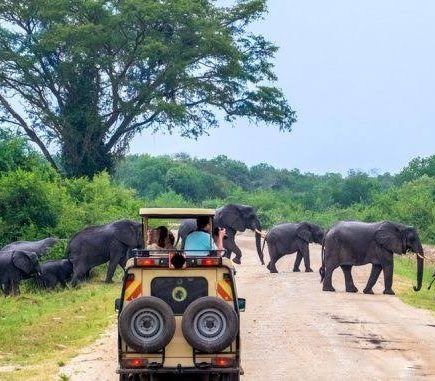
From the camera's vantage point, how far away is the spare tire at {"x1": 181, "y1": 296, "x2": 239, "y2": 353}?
42.1ft

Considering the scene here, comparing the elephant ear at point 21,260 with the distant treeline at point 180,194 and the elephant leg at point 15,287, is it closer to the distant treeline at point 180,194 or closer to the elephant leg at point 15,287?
the elephant leg at point 15,287

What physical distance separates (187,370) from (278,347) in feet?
15.6

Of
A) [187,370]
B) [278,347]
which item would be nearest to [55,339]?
[278,347]

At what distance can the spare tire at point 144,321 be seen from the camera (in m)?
12.9

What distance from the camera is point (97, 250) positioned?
103 feet

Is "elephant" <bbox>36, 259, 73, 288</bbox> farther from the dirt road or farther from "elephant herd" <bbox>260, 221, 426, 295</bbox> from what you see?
"elephant herd" <bbox>260, 221, 426, 295</bbox>

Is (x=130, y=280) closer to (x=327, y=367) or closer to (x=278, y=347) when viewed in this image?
(x=327, y=367)

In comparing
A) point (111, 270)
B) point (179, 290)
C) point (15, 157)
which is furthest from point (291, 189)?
point (179, 290)

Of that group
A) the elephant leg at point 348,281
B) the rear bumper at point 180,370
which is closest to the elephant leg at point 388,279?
the elephant leg at point 348,281

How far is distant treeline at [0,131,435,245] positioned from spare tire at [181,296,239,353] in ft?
71.9

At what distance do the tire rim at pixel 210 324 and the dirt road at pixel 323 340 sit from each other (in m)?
2.01

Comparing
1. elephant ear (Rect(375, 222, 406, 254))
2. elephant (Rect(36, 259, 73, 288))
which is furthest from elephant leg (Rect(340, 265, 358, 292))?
elephant (Rect(36, 259, 73, 288))

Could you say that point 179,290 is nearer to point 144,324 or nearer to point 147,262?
point 147,262

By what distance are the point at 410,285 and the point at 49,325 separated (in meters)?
12.9
